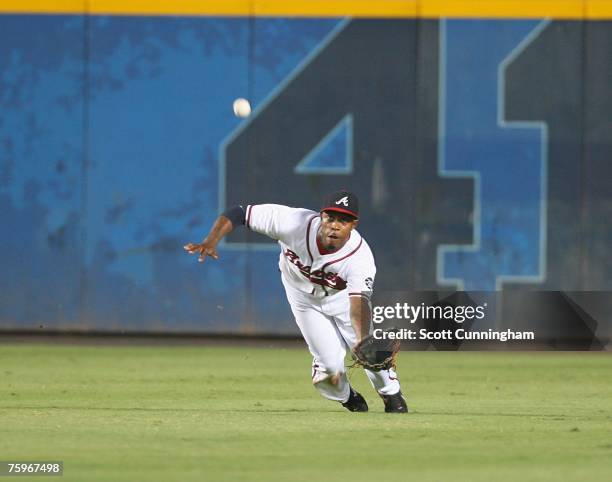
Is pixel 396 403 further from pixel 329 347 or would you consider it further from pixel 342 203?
pixel 342 203

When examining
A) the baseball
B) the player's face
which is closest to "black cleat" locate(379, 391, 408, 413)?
the player's face

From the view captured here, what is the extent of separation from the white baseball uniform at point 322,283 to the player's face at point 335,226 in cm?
14

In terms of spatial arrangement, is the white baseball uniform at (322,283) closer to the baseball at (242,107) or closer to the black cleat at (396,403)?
the black cleat at (396,403)

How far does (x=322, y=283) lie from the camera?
30.4 ft

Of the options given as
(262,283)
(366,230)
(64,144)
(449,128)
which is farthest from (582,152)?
(64,144)

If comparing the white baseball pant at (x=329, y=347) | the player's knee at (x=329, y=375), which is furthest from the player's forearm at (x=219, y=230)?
the player's knee at (x=329, y=375)

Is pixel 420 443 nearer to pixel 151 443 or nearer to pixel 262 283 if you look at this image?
pixel 151 443

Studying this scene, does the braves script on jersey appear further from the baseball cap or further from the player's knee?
the player's knee

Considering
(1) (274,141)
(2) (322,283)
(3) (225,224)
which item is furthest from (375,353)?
(1) (274,141)

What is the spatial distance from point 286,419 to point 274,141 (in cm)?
673

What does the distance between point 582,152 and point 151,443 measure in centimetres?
884

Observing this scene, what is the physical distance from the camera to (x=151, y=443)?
7219 mm

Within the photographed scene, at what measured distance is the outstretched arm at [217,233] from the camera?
27.0 feet

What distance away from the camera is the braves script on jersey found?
8.94 meters
